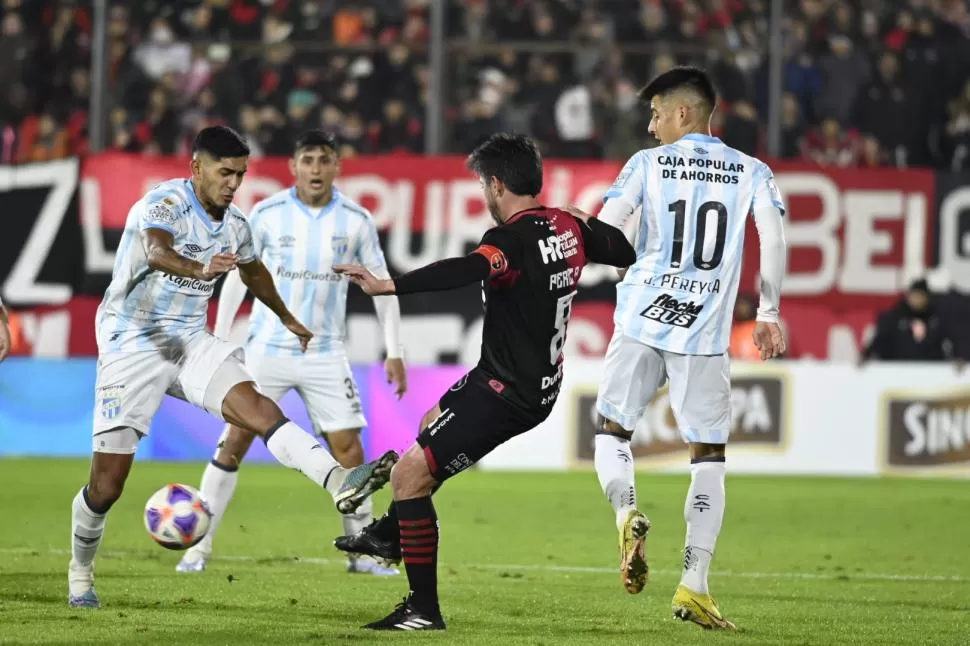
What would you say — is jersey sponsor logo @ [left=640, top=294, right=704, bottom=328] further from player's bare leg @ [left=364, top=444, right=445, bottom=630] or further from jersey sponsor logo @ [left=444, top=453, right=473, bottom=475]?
player's bare leg @ [left=364, top=444, right=445, bottom=630]

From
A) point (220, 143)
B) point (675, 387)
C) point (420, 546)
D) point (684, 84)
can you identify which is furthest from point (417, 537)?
point (684, 84)

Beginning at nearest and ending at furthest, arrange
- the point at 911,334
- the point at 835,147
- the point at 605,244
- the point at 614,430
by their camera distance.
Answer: the point at 605,244
the point at 614,430
the point at 911,334
the point at 835,147

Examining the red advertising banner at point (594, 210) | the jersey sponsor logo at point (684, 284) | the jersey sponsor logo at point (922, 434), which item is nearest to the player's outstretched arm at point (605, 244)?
the jersey sponsor logo at point (684, 284)

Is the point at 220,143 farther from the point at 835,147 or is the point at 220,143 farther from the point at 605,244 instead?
the point at 835,147

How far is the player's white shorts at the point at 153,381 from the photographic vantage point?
7270 millimetres

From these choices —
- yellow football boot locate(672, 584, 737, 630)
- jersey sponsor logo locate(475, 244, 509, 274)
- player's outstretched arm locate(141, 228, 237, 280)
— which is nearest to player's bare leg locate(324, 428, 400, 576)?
player's outstretched arm locate(141, 228, 237, 280)

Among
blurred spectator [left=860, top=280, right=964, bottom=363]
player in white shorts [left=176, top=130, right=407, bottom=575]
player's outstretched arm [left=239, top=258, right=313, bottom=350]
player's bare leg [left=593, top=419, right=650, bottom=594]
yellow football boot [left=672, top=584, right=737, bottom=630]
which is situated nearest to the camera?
player's bare leg [left=593, top=419, right=650, bottom=594]

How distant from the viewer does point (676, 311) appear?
7.03m

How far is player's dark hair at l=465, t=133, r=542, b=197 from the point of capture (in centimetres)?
646

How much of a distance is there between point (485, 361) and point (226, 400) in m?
1.35

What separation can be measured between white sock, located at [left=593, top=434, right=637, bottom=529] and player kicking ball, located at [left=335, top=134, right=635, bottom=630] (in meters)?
0.58

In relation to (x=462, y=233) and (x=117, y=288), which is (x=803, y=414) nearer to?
(x=462, y=233)

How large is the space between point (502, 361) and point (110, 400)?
1935mm

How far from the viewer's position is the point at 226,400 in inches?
285
